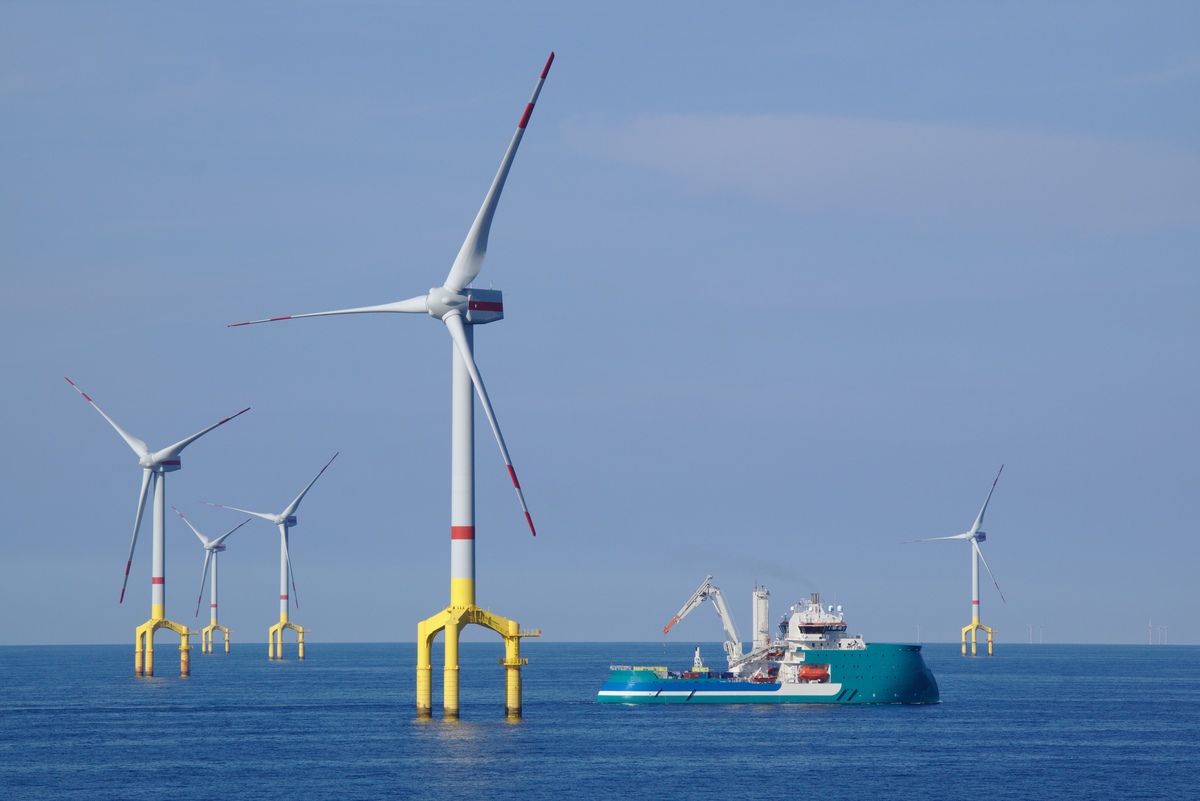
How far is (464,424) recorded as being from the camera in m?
98.7

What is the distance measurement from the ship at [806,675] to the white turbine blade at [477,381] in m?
45.4

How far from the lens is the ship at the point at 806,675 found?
131 meters

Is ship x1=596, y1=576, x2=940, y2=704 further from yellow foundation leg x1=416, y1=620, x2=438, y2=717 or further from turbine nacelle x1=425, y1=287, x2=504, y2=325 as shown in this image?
turbine nacelle x1=425, y1=287, x2=504, y2=325

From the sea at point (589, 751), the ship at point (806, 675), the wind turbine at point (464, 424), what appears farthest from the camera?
the ship at point (806, 675)

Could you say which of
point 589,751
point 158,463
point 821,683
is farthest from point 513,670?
point 158,463

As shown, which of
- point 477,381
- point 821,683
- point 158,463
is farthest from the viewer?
point 158,463

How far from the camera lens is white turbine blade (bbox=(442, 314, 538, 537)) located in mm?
89750

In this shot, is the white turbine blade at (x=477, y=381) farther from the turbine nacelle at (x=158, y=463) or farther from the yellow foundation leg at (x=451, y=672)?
the turbine nacelle at (x=158, y=463)

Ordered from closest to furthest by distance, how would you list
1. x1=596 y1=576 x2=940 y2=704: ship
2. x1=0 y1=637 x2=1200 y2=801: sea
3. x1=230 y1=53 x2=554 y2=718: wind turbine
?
x1=0 y1=637 x2=1200 y2=801: sea, x1=230 y1=53 x2=554 y2=718: wind turbine, x1=596 y1=576 x2=940 y2=704: ship

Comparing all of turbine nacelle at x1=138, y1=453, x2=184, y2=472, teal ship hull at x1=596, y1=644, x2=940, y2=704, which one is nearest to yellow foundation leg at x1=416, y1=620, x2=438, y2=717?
teal ship hull at x1=596, y1=644, x2=940, y2=704

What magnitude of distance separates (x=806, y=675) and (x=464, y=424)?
4691 centimetres

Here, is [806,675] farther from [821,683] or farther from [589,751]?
[589,751]

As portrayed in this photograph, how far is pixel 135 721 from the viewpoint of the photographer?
130 metres

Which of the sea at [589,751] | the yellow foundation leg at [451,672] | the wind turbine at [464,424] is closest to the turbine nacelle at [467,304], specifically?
the wind turbine at [464,424]
